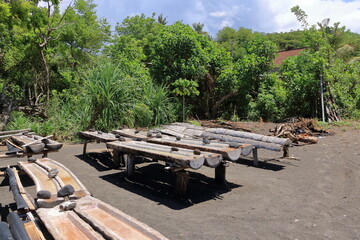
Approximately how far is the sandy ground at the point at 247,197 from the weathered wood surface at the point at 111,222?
802mm

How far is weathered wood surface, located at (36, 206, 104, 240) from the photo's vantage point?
230 centimetres

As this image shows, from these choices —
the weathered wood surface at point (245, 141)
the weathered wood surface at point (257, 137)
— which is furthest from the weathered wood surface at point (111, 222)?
the weathered wood surface at point (257, 137)

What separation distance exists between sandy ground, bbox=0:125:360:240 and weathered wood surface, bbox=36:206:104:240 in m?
1.06

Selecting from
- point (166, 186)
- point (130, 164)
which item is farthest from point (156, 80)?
point (166, 186)

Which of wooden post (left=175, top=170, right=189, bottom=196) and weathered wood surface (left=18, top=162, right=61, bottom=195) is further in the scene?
wooden post (left=175, top=170, right=189, bottom=196)

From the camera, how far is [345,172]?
550 centimetres

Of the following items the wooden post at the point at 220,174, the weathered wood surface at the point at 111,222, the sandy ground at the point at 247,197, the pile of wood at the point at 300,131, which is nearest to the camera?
the weathered wood surface at the point at 111,222

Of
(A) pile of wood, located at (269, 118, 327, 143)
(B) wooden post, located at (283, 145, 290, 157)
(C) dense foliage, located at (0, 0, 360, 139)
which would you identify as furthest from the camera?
(C) dense foliage, located at (0, 0, 360, 139)

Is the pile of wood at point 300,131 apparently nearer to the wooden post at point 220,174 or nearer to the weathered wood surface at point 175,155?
the wooden post at point 220,174

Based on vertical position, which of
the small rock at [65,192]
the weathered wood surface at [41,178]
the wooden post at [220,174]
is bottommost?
the wooden post at [220,174]

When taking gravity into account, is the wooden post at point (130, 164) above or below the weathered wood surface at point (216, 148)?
below

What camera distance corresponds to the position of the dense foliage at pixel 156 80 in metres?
9.87

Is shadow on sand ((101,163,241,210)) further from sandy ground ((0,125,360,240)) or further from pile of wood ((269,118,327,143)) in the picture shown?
pile of wood ((269,118,327,143))

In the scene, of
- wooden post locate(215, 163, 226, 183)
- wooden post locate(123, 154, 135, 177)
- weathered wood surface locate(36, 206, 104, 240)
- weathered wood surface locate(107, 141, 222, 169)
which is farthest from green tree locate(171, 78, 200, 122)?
weathered wood surface locate(36, 206, 104, 240)
